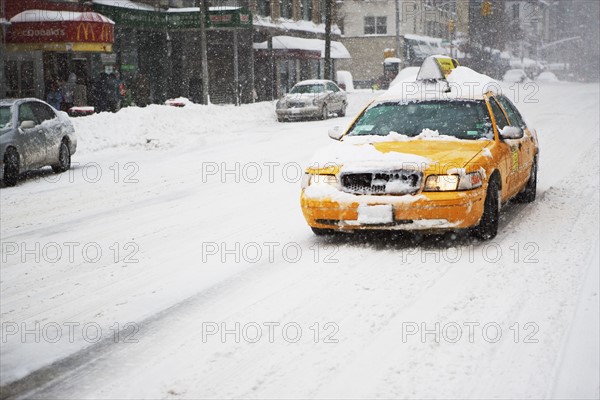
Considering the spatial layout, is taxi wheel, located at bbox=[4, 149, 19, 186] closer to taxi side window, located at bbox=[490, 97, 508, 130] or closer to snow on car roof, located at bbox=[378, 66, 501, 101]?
snow on car roof, located at bbox=[378, 66, 501, 101]

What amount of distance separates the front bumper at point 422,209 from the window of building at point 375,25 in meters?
63.8

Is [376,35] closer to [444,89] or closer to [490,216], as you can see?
[444,89]

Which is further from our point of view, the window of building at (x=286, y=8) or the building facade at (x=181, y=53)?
the window of building at (x=286, y=8)

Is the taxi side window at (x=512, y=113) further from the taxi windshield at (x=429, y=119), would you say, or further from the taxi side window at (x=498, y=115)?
the taxi windshield at (x=429, y=119)

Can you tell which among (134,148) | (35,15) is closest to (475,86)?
(134,148)

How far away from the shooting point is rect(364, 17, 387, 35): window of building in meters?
69.1

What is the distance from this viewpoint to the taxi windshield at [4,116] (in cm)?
1426

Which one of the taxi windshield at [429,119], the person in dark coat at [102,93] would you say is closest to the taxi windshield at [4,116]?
the taxi windshield at [429,119]

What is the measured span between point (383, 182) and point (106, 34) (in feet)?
75.5

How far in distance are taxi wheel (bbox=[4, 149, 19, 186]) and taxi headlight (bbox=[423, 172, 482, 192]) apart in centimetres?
899

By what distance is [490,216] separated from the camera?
7676 mm

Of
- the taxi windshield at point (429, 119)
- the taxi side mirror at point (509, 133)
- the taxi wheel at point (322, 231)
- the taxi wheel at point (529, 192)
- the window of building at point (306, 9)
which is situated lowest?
the taxi wheel at point (322, 231)

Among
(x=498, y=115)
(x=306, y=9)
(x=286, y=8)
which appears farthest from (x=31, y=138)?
(x=306, y=9)

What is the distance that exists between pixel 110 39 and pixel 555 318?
83.9 feet
